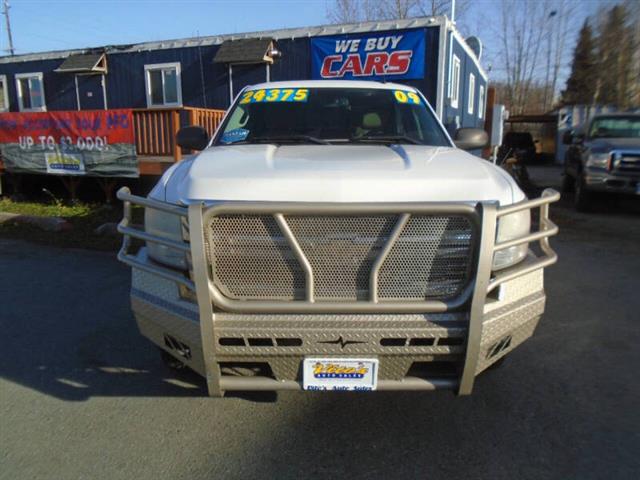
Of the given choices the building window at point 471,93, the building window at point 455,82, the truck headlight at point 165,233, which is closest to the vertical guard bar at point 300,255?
the truck headlight at point 165,233

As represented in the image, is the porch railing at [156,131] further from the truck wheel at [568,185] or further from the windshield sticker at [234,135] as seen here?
the truck wheel at [568,185]

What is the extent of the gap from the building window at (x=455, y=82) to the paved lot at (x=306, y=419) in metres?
8.98

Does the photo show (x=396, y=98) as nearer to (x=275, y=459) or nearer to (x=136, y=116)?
(x=275, y=459)

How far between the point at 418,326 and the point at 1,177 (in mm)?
12241

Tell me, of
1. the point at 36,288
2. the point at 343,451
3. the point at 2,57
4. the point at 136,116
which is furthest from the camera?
the point at 2,57

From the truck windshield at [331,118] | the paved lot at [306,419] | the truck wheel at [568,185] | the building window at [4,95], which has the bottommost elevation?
the truck wheel at [568,185]

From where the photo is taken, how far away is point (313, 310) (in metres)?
2.29

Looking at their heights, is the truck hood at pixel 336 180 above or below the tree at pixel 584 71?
below

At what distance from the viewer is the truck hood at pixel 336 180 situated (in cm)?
236

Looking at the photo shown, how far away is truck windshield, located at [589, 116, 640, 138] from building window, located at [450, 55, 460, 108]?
322 cm

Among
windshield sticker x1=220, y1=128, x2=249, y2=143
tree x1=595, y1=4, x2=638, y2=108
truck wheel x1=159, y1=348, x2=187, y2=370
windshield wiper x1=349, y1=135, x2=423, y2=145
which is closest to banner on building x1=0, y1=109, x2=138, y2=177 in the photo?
windshield sticker x1=220, y1=128, x2=249, y2=143

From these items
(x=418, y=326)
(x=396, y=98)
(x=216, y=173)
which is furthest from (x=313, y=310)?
(x=396, y=98)

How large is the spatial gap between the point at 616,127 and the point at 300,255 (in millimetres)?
10574

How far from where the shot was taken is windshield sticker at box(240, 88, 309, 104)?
4109 millimetres
